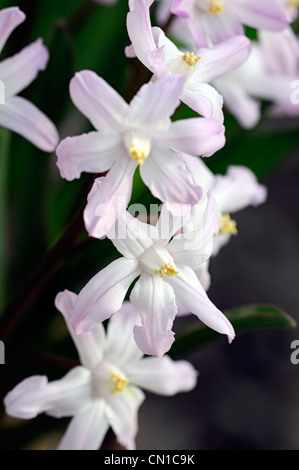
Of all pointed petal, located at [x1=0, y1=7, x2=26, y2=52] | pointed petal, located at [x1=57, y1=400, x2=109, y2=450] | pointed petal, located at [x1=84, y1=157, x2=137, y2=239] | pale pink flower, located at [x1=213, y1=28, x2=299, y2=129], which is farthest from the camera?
pale pink flower, located at [x1=213, y1=28, x2=299, y2=129]

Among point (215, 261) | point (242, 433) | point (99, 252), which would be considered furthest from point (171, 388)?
point (215, 261)

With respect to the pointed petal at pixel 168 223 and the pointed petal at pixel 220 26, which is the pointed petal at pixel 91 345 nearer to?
the pointed petal at pixel 168 223

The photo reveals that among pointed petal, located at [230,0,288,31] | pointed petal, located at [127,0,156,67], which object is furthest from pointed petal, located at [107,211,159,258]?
pointed petal, located at [230,0,288,31]

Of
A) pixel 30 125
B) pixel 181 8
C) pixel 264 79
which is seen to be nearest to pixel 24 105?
pixel 30 125

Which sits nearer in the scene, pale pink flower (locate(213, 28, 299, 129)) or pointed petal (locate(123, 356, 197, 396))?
pointed petal (locate(123, 356, 197, 396))

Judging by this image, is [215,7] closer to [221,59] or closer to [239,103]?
[221,59]

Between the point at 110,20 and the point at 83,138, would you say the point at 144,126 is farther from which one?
the point at 110,20

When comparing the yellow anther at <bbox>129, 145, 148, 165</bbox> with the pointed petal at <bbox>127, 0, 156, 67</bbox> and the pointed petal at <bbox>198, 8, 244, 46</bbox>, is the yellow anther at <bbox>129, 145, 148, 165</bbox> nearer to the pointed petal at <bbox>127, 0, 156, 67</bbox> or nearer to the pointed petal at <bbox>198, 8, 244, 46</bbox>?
the pointed petal at <bbox>127, 0, 156, 67</bbox>

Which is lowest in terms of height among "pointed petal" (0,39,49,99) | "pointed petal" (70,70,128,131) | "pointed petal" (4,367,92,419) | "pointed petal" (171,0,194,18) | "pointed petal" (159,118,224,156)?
"pointed petal" (4,367,92,419)
